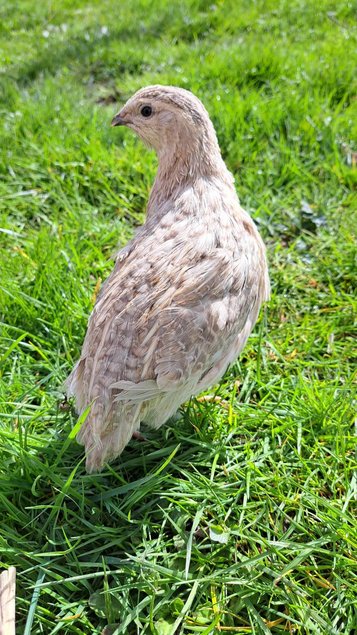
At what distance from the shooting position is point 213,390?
2740 mm

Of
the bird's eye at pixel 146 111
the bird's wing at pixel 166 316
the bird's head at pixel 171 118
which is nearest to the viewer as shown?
the bird's wing at pixel 166 316

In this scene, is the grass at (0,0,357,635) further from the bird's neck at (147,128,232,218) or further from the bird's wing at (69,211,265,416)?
the bird's neck at (147,128,232,218)

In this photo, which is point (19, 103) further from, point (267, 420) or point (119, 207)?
point (267, 420)

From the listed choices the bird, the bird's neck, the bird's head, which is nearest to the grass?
the bird

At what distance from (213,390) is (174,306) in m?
0.81

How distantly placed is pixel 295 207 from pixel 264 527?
2156 millimetres

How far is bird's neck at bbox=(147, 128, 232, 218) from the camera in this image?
249cm

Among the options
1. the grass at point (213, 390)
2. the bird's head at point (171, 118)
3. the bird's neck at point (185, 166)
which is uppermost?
the bird's head at point (171, 118)

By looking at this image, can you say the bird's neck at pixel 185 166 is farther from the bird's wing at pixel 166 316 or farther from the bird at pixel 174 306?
the bird's wing at pixel 166 316

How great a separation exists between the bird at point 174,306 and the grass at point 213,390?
23 centimetres

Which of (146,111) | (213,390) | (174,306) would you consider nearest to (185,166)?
(146,111)

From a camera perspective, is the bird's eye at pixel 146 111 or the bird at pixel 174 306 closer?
the bird at pixel 174 306

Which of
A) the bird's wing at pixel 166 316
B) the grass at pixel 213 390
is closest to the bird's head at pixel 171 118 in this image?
the bird's wing at pixel 166 316

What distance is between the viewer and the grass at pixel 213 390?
2.05 metres
